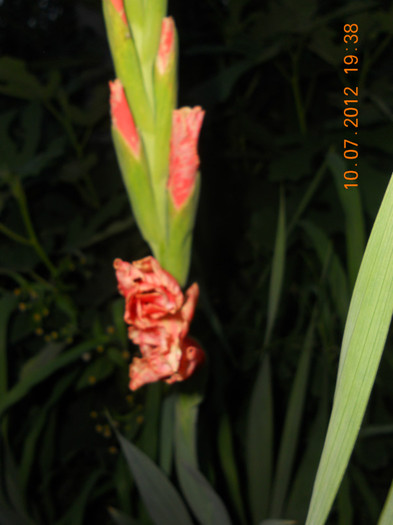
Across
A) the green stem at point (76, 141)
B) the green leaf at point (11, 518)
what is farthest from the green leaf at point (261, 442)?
the green stem at point (76, 141)

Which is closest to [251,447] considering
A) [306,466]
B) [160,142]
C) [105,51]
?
[306,466]

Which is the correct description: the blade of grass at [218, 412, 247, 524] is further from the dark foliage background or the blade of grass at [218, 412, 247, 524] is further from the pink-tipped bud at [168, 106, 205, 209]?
the pink-tipped bud at [168, 106, 205, 209]

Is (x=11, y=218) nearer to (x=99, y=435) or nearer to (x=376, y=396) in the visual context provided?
(x=99, y=435)

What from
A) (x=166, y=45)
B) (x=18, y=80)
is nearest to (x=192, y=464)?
(x=166, y=45)

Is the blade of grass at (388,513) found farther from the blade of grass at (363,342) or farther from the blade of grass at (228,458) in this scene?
the blade of grass at (228,458)

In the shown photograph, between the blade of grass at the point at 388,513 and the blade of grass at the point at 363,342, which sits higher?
the blade of grass at the point at 363,342

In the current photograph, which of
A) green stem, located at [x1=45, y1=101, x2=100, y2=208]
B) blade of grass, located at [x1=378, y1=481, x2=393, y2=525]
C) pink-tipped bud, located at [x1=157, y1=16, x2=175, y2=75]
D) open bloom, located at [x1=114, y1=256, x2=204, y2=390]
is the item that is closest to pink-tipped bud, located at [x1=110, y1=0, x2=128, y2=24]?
pink-tipped bud, located at [x1=157, y1=16, x2=175, y2=75]
